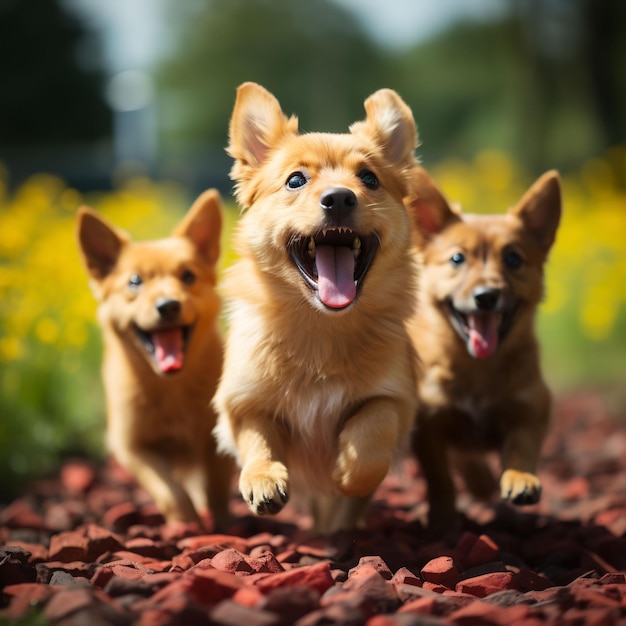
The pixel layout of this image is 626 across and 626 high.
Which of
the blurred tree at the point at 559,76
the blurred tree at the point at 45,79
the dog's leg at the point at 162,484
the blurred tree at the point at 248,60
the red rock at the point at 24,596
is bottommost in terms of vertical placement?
the red rock at the point at 24,596

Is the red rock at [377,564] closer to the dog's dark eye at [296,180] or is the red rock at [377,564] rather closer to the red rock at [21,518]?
the dog's dark eye at [296,180]

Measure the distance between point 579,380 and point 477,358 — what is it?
4.39 metres

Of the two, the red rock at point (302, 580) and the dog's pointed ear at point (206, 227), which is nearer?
the red rock at point (302, 580)

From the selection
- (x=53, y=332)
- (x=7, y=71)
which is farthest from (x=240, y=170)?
(x=7, y=71)

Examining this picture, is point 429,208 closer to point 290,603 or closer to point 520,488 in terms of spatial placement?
point 520,488

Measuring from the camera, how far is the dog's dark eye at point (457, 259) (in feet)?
13.4

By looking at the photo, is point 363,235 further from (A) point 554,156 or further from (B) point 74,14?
(B) point 74,14

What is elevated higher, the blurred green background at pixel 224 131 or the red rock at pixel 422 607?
the blurred green background at pixel 224 131

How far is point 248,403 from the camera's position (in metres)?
3.42

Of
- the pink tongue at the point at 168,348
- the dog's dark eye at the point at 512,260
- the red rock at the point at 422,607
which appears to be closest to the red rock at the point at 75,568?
the pink tongue at the point at 168,348

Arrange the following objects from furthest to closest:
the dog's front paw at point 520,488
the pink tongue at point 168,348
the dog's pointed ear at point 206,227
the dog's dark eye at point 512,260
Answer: the dog's pointed ear at point 206,227 → the dog's dark eye at point 512,260 → the pink tongue at point 168,348 → the dog's front paw at point 520,488

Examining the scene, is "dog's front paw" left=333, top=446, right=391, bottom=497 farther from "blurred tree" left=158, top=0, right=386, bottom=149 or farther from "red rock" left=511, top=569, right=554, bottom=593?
"blurred tree" left=158, top=0, right=386, bottom=149

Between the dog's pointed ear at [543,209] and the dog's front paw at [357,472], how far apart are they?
5.69 ft

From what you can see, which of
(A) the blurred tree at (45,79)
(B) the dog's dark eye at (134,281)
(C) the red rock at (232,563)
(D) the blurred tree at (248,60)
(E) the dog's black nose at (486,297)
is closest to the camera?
(C) the red rock at (232,563)
